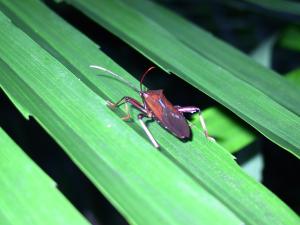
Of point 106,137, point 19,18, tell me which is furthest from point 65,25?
point 106,137

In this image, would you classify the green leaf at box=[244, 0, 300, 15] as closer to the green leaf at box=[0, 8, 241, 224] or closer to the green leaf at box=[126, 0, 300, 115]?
the green leaf at box=[126, 0, 300, 115]

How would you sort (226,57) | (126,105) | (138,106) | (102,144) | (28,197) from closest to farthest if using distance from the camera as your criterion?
(28,197), (102,144), (126,105), (138,106), (226,57)

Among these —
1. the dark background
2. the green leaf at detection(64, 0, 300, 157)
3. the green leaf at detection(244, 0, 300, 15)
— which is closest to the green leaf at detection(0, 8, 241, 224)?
the green leaf at detection(64, 0, 300, 157)

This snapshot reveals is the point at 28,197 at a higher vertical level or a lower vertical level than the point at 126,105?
lower

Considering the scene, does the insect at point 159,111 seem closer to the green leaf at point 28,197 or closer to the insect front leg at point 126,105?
the insect front leg at point 126,105

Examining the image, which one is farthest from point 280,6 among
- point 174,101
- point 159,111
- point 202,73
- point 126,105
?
point 174,101

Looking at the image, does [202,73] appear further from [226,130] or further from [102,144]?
[102,144]

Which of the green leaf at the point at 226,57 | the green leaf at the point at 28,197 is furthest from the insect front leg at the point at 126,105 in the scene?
the green leaf at the point at 28,197
